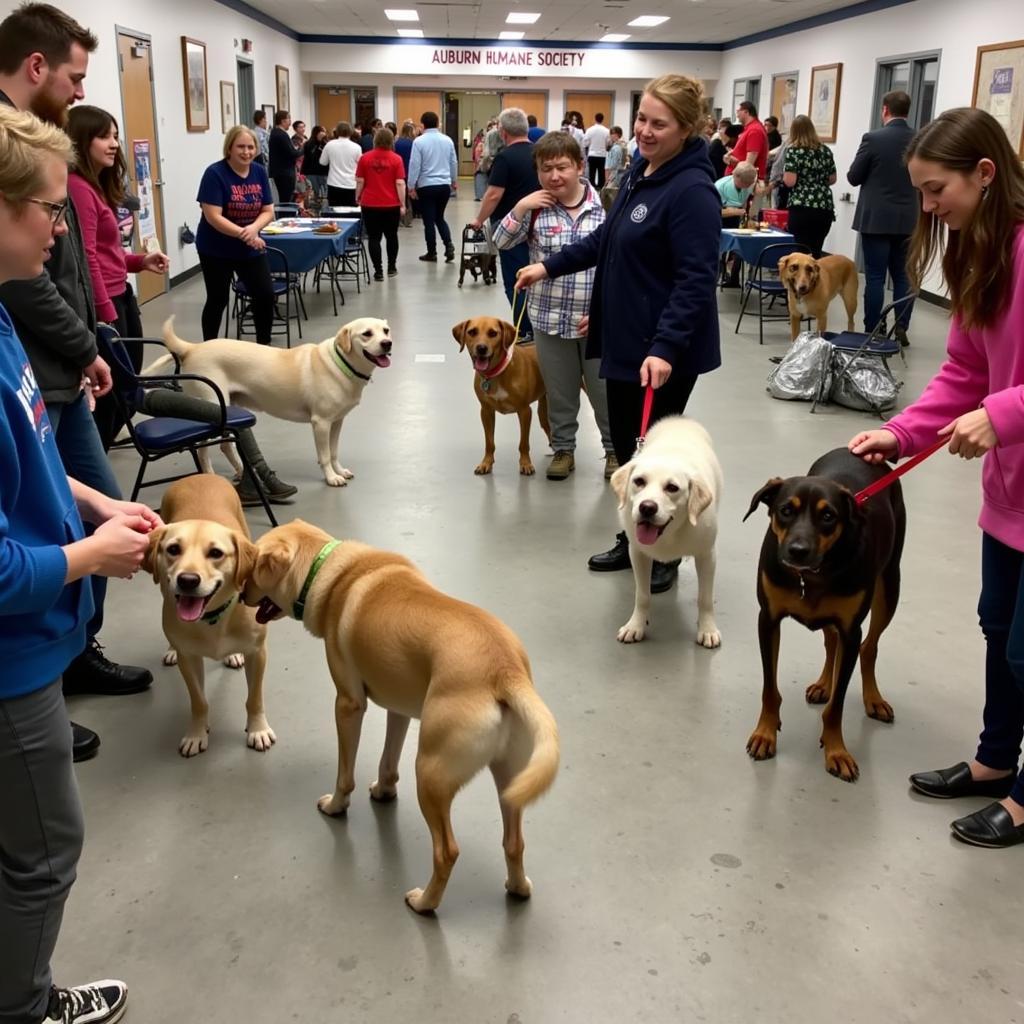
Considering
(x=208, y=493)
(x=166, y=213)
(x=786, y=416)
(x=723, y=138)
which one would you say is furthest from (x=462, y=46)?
(x=208, y=493)

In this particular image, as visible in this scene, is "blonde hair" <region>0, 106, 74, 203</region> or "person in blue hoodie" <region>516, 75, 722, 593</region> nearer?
"blonde hair" <region>0, 106, 74, 203</region>

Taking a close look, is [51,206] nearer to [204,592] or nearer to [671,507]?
[204,592]

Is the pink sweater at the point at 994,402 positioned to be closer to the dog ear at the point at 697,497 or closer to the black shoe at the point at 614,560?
the dog ear at the point at 697,497

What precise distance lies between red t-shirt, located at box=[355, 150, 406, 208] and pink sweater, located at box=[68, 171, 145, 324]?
610cm

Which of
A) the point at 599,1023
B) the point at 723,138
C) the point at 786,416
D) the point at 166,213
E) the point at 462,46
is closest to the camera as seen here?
the point at 599,1023

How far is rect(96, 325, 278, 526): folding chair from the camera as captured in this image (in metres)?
3.59

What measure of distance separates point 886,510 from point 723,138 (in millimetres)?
11006

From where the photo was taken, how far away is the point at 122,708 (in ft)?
9.13

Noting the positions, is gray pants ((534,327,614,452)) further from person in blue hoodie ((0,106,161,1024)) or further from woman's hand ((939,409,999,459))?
person in blue hoodie ((0,106,161,1024))

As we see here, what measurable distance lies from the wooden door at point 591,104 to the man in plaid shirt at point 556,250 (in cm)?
2031

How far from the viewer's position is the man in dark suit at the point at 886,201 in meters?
7.48

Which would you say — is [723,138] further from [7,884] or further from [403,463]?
[7,884]

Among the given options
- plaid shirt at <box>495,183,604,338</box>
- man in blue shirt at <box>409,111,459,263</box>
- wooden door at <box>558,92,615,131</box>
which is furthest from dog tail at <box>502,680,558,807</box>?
wooden door at <box>558,92,615,131</box>

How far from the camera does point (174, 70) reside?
10.7 m
